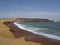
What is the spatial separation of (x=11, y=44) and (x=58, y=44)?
14.2 ft

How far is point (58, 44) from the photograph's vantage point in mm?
13727

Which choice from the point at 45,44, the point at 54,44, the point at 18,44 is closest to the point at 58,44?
the point at 54,44

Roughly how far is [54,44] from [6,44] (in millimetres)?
4307

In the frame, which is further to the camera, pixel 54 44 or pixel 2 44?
pixel 54 44

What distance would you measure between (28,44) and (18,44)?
0.83 meters

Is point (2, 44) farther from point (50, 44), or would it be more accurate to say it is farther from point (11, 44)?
point (50, 44)

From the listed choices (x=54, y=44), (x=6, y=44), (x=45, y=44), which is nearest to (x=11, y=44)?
(x=6, y=44)

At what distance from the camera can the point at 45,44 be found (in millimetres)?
13242

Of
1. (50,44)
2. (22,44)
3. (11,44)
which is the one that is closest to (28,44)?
(22,44)

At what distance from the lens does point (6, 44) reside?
37.8 ft

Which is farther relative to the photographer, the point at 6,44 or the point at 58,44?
the point at 58,44

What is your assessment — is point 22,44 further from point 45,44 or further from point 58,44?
point 58,44

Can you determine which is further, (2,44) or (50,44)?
(50,44)

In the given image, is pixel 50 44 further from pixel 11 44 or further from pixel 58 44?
pixel 11 44
